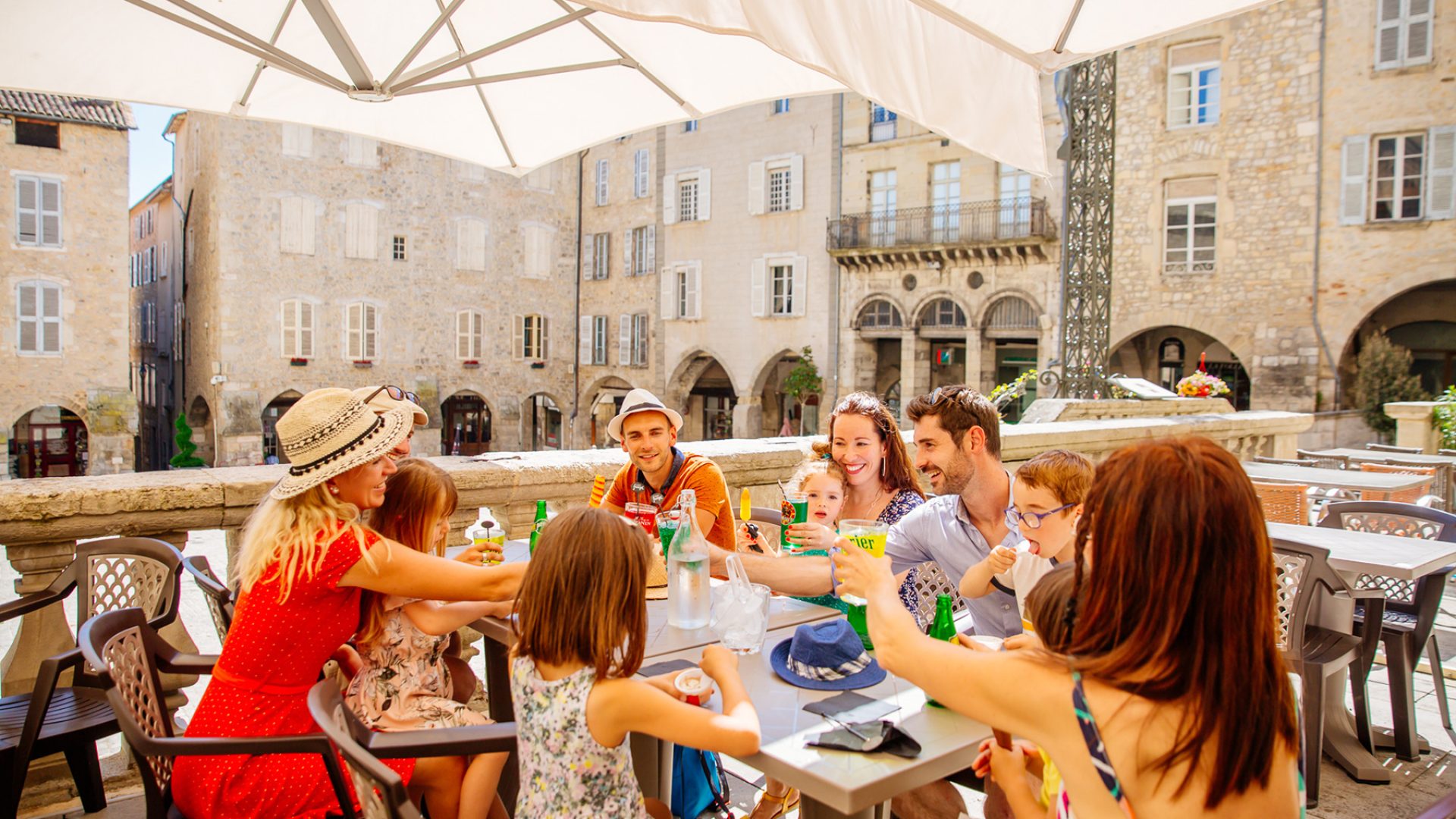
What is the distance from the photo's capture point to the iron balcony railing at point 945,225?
21406 millimetres

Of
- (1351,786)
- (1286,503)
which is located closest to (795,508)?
(1351,786)

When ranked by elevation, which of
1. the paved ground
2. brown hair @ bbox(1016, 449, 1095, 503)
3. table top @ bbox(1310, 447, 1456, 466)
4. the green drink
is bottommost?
the paved ground

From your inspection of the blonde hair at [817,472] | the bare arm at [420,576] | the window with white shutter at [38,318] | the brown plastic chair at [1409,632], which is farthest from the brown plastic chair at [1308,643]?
the window with white shutter at [38,318]

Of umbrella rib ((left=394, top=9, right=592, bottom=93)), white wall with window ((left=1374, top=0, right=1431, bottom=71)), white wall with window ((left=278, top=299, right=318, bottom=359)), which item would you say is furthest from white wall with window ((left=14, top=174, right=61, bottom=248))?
white wall with window ((left=1374, top=0, right=1431, bottom=71))

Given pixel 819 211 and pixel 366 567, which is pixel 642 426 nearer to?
pixel 366 567

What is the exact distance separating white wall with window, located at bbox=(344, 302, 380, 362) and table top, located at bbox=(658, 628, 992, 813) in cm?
2563

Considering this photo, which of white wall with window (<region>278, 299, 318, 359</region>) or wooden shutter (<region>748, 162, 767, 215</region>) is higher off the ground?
wooden shutter (<region>748, 162, 767, 215</region>)

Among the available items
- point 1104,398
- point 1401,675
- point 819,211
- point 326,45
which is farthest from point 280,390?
point 1401,675

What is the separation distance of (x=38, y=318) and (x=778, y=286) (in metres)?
16.8

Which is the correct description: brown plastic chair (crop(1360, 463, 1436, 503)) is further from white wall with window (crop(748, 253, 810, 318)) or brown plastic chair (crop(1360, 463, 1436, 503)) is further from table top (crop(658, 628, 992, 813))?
white wall with window (crop(748, 253, 810, 318))

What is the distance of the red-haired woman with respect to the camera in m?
1.37

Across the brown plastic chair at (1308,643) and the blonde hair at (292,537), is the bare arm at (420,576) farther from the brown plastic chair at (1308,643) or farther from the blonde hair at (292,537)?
the brown plastic chair at (1308,643)

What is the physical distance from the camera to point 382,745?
1939mm

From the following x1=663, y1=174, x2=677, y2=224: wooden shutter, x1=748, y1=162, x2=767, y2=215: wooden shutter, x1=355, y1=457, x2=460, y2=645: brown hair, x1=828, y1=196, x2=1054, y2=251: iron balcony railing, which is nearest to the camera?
x1=355, y1=457, x2=460, y2=645: brown hair
